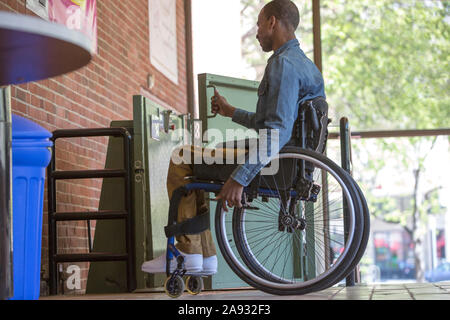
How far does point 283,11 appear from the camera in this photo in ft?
9.70

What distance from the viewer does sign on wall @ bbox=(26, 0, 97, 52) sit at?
3910mm

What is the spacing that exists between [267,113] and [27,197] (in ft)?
3.29

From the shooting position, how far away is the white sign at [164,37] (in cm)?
630

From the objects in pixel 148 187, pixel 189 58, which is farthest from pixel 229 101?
pixel 189 58

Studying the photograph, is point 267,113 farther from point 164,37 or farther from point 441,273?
point 441,273

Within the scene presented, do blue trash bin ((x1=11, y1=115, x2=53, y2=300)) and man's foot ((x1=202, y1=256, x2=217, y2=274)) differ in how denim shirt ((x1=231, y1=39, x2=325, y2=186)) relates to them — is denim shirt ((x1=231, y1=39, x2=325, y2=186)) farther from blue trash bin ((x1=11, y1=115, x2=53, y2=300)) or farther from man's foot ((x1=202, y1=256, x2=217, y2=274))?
blue trash bin ((x1=11, y1=115, x2=53, y2=300))

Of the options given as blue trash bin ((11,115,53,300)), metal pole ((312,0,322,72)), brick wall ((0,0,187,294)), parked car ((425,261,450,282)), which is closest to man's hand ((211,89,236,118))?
blue trash bin ((11,115,53,300))

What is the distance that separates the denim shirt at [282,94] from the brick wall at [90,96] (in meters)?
1.44

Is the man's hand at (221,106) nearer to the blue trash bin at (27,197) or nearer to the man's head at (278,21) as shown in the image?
the man's head at (278,21)

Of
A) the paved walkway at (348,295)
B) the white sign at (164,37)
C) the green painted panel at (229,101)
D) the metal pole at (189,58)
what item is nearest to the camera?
the paved walkway at (348,295)

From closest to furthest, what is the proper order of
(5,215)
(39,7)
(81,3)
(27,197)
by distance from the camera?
(5,215) → (27,197) → (39,7) → (81,3)

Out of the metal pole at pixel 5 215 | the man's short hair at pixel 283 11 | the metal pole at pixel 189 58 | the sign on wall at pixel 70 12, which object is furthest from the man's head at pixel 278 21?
the metal pole at pixel 189 58

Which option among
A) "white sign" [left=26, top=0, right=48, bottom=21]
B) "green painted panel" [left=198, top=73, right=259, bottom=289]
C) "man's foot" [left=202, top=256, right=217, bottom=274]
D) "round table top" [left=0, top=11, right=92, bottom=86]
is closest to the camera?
"round table top" [left=0, top=11, right=92, bottom=86]

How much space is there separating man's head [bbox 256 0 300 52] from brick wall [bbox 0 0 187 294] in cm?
137
